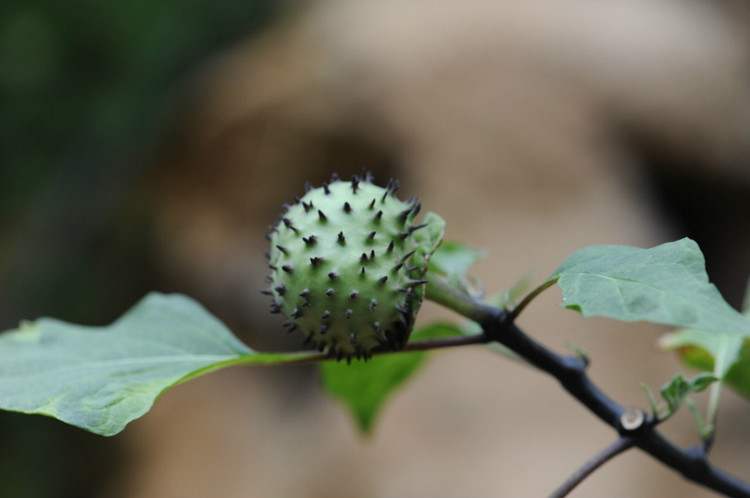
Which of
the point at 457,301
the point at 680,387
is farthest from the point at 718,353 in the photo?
the point at 457,301

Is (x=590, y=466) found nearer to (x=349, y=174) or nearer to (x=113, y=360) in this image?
(x=113, y=360)

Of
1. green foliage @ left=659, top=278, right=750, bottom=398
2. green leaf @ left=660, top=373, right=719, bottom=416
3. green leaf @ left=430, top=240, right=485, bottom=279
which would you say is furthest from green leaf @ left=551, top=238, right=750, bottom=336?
green foliage @ left=659, top=278, right=750, bottom=398

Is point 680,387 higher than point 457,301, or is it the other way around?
point 457,301

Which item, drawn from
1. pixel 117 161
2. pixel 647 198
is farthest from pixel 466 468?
pixel 117 161

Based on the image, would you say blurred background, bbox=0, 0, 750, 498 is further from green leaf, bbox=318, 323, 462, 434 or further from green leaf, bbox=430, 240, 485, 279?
green leaf, bbox=430, 240, 485, 279

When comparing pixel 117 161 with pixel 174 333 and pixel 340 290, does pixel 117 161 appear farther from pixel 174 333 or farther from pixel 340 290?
pixel 340 290

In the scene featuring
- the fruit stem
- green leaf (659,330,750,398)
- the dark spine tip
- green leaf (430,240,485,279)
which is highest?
green leaf (430,240,485,279)
